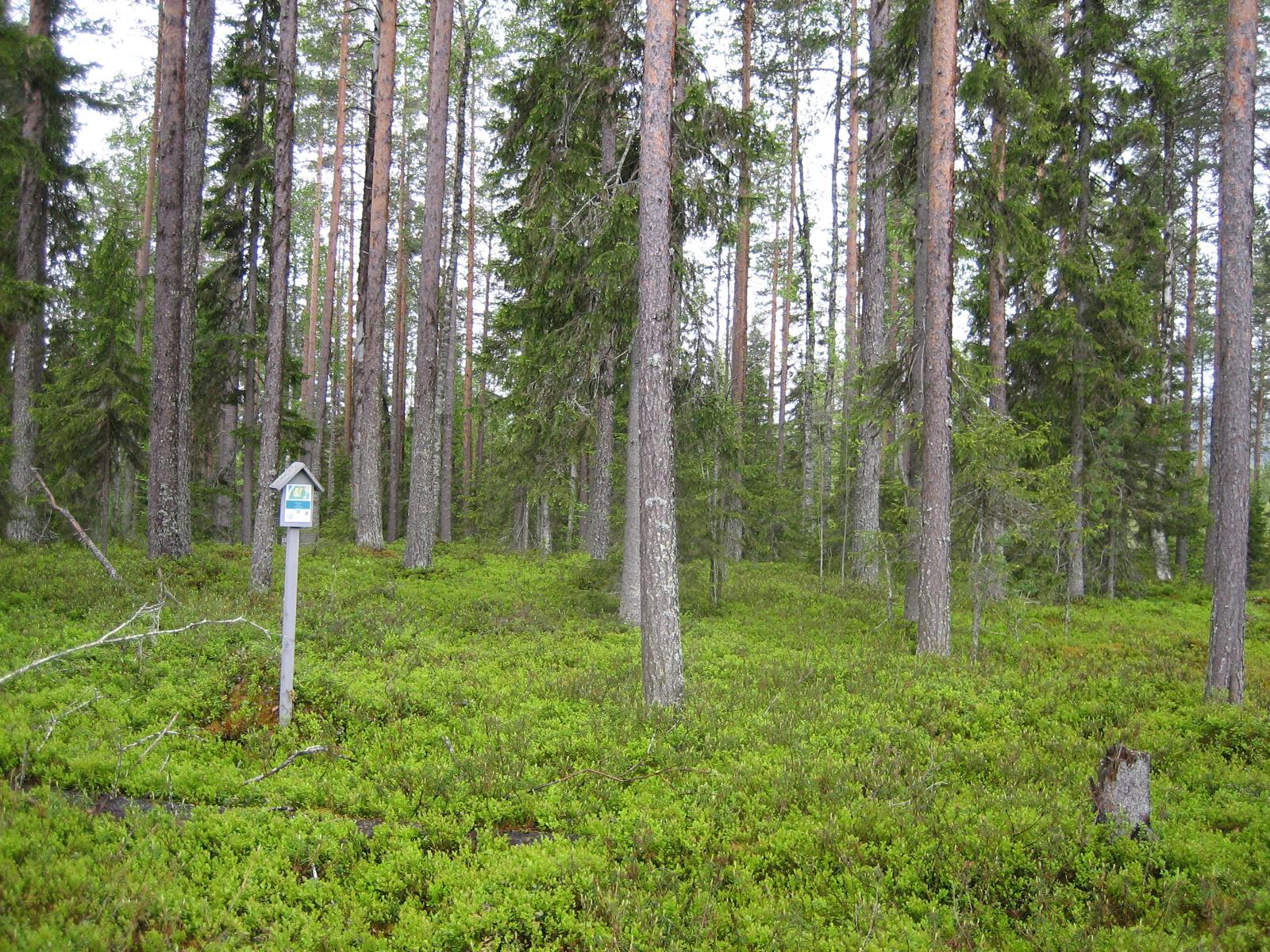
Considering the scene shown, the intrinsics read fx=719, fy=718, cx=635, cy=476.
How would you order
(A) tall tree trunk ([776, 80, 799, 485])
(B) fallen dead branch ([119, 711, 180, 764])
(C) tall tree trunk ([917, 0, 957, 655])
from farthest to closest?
(A) tall tree trunk ([776, 80, 799, 485]) < (C) tall tree trunk ([917, 0, 957, 655]) < (B) fallen dead branch ([119, 711, 180, 764])

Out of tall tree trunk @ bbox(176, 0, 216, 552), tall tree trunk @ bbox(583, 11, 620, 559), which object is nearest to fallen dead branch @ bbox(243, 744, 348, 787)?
tall tree trunk @ bbox(583, 11, 620, 559)

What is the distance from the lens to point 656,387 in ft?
25.5

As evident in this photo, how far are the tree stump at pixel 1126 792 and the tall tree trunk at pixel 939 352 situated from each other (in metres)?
4.78

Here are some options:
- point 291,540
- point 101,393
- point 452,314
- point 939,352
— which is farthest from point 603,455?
point 101,393

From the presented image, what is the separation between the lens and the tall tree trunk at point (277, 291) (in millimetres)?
12242

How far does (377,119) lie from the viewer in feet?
57.3

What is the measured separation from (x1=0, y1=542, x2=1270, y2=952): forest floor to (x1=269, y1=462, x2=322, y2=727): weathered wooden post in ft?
0.89

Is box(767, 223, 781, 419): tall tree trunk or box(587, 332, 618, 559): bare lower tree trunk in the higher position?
box(767, 223, 781, 419): tall tree trunk

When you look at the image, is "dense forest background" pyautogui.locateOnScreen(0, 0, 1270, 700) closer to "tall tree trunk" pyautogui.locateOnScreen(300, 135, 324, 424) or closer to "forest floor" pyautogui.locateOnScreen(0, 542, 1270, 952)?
"forest floor" pyautogui.locateOnScreen(0, 542, 1270, 952)

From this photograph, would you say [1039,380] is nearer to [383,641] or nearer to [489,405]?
[489,405]

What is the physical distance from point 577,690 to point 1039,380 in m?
14.5

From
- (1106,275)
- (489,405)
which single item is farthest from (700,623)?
(1106,275)

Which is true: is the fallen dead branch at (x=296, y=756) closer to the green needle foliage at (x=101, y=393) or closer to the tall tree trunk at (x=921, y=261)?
the tall tree trunk at (x=921, y=261)

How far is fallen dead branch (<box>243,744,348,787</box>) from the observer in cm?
595
